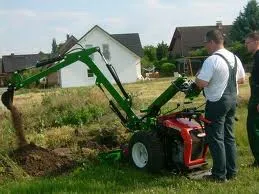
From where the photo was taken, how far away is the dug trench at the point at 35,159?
935 centimetres

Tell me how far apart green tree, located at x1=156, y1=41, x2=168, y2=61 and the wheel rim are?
72406 mm

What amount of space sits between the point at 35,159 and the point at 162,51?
2860 inches

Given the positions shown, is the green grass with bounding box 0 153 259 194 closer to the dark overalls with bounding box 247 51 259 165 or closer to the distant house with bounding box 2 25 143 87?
the dark overalls with bounding box 247 51 259 165

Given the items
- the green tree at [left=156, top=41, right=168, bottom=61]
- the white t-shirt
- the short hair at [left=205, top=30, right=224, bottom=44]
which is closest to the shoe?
the white t-shirt

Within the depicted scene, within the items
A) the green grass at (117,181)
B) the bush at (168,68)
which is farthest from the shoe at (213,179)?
the bush at (168,68)

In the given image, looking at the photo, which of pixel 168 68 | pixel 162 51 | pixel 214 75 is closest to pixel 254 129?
pixel 214 75

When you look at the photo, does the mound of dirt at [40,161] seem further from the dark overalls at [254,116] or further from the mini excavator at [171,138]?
the dark overalls at [254,116]

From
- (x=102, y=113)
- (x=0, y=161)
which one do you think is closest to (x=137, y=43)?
(x=102, y=113)

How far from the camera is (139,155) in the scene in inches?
351

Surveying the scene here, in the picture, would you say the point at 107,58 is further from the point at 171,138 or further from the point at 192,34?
the point at 171,138

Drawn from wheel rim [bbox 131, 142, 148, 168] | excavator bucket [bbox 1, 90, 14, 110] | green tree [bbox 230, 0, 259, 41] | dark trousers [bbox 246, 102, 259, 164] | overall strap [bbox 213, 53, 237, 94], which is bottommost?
wheel rim [bbox 131, 142, 148, 168]

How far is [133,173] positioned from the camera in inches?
337

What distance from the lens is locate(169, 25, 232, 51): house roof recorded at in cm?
7588

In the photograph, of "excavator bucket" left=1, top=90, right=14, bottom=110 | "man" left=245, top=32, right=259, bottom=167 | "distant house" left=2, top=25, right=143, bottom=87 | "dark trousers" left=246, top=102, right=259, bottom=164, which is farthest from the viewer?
"distant house" left=2, top=25, right=143, bottom=87
